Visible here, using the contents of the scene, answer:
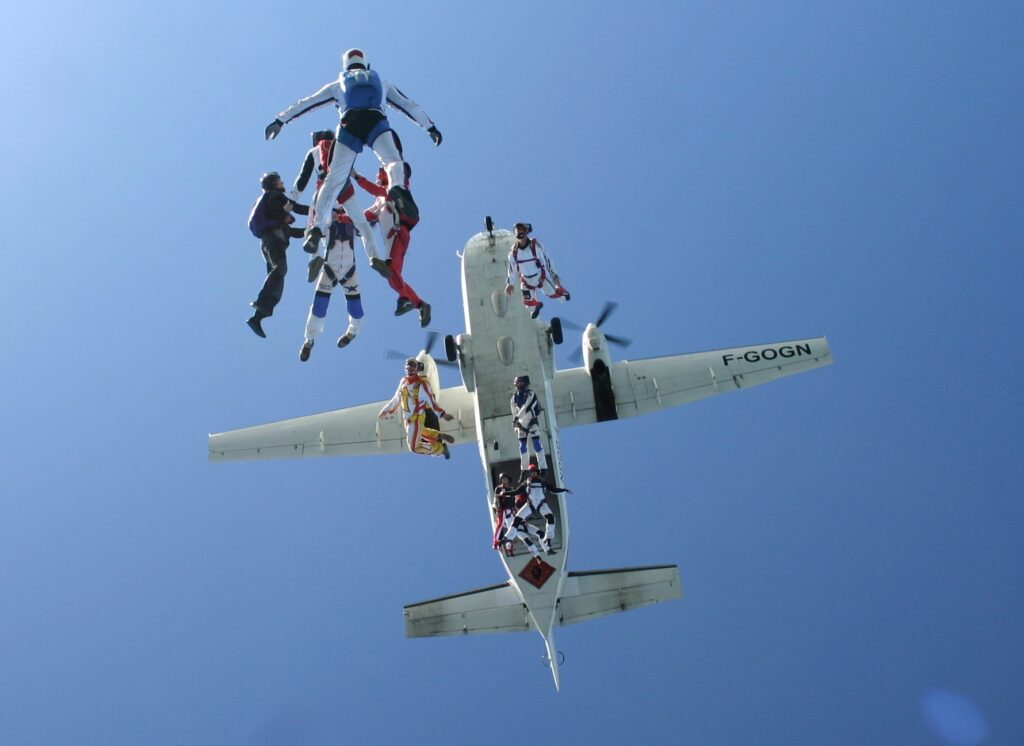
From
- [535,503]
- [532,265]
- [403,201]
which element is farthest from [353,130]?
[535,503]

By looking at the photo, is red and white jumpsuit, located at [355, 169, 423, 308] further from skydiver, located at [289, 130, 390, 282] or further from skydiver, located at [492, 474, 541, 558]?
skydiver, located at [492, 474, 541, 558]

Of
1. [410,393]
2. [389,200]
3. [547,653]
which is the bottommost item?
[547,653]

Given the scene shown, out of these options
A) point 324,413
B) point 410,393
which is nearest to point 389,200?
point 410,393

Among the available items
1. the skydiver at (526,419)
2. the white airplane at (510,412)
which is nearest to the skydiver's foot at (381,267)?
the skydiver at (526,419)

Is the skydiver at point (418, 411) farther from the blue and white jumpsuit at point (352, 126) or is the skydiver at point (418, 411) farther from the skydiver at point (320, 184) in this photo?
the blue and white jumpsuit at point (352, 126)

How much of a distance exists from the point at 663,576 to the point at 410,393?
439 inches

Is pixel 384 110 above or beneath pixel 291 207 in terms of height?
above

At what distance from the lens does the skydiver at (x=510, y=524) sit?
30.7 m

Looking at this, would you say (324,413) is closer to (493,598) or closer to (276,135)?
(493,598)

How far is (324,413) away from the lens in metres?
39.7

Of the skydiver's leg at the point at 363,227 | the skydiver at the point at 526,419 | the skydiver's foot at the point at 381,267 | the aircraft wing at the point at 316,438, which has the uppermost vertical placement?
the skydiver's leg at the point at 363,227

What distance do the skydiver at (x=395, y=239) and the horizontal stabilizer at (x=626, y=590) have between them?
13063mm

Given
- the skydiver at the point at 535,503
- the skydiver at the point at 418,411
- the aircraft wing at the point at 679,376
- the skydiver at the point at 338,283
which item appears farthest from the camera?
the aircraft wing at the point at 679,376

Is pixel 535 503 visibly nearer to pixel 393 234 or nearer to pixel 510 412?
pixel 510 412
